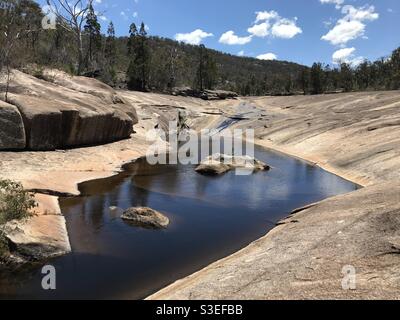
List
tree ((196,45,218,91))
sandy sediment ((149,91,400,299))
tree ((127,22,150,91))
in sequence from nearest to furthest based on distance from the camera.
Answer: sandy sediment ((149,91,400,299)) < tree ((127,22,150,91)) < tree ((196,45,218,91))

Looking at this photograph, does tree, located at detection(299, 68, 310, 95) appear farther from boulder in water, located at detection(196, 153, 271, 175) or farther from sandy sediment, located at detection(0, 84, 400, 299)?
boulder in water, located at detection(196, 153, 271, 175)

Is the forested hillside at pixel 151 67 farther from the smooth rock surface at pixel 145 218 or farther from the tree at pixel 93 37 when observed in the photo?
the smooth rock surface at pixel 145 218

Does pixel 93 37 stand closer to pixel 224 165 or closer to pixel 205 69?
pixel 205 69

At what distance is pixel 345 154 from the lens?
3759 cm

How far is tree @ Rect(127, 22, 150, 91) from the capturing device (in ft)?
301

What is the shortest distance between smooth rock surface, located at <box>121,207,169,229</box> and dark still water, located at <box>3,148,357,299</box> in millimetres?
418

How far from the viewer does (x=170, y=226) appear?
19562 mm

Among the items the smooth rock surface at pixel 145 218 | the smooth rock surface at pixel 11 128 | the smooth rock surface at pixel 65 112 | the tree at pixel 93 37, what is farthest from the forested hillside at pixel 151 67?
the smooth rock surface at pixel 145 218

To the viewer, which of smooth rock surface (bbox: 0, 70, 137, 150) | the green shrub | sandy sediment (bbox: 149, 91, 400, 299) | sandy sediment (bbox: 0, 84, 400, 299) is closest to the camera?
sandy sediment (bbox: 149, 91, 400, 299)

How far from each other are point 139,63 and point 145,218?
249 ft

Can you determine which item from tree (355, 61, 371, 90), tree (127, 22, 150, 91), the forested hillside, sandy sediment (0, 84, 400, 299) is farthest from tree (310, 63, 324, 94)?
sandy sediment (0, 84, 400, 299)

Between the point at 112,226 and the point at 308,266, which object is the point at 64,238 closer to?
the point at 112,226

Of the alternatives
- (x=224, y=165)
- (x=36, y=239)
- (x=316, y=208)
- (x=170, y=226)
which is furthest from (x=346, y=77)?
(x=36, y=239)
